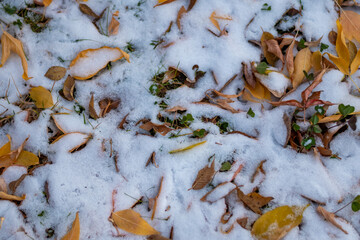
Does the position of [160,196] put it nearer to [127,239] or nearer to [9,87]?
[127,239]

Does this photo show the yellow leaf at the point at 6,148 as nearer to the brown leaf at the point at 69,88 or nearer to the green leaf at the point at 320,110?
the brown leaf at the point at 69,88

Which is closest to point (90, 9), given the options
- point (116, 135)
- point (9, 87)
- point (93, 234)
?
point (9, 87)

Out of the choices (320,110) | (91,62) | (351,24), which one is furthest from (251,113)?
(91,62)

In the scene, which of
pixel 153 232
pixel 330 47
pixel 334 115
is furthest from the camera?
pixel 330 47

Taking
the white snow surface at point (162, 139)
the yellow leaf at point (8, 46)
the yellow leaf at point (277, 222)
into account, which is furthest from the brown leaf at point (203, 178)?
the yellow leaf at point (8, 46)

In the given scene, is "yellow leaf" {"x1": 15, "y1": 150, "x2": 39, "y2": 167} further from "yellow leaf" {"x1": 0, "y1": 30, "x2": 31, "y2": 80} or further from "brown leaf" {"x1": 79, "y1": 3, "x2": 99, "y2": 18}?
"brown leaf" {"x1": 79, "y1": 3, "x2": 99, "y2": 18}

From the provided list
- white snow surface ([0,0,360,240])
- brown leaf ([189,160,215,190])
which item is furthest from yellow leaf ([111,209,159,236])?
brown leaf ([189,160,215,190])
